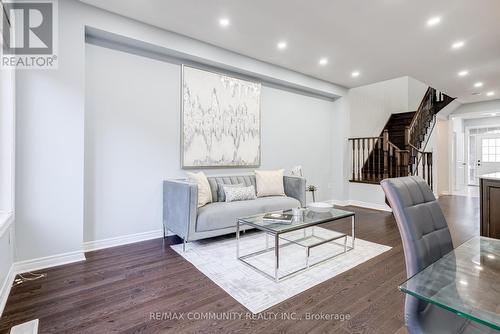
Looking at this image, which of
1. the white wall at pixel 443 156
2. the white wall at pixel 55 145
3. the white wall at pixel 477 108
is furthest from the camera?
the white wall at pixel 443 156

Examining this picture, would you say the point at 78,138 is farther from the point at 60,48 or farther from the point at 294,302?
the point at 294,302

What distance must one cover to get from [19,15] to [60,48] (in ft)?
1.28

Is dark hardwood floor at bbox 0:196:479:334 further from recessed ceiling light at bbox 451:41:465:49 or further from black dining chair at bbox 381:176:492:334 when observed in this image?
recessed ceiling light at bbox 451:41:465:49

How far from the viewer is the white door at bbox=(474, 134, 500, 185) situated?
8.07 metres

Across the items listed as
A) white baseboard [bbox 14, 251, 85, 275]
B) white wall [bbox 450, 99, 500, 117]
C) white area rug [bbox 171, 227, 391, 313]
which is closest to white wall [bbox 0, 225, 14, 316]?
white baseboard [bbox 14, 251, 85, 275]

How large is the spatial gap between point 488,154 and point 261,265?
9612mm

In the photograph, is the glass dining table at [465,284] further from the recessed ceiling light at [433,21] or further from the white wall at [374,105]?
the white wall at [374,105]

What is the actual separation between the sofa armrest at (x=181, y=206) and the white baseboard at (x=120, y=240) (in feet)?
0.90

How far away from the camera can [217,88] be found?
401cm

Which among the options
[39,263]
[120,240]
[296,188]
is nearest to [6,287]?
[39,263]

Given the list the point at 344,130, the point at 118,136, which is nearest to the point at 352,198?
the point at 344,130

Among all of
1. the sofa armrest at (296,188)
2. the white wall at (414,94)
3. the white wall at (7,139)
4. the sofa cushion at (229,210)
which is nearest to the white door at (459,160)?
the white wall at (414,94)

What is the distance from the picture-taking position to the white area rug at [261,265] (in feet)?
6.79

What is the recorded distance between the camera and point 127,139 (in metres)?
3.26
